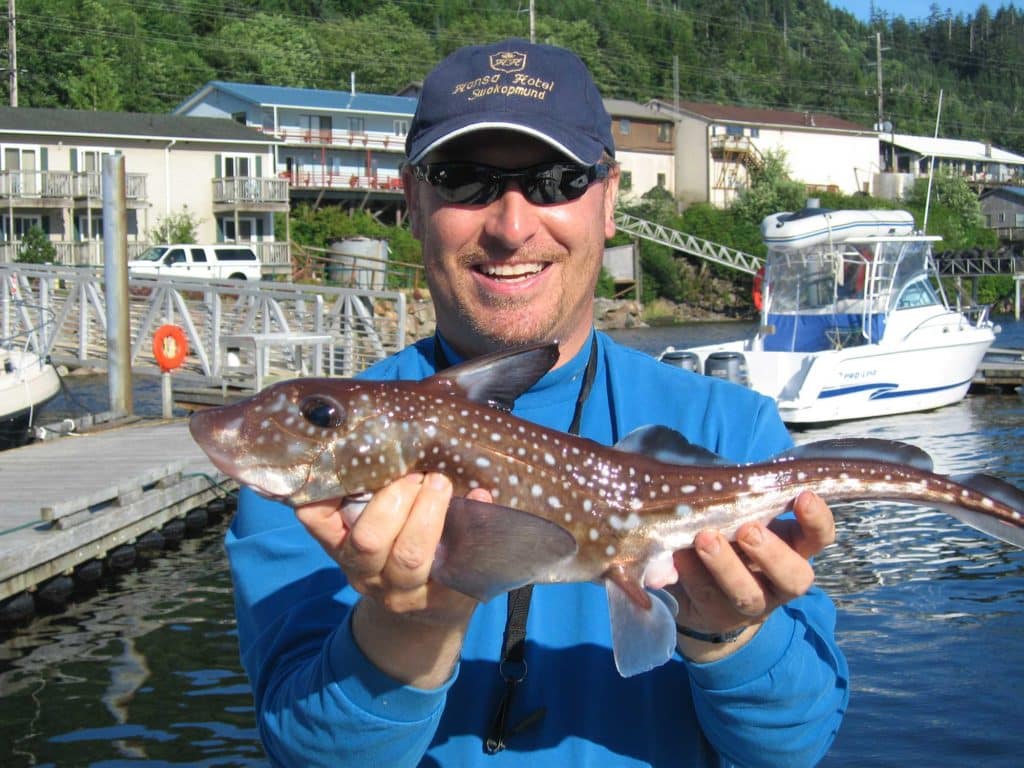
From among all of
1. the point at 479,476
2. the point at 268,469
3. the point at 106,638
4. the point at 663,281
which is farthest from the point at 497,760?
the point at 663,281

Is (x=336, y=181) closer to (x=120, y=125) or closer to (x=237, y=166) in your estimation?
(x=237, y=166)

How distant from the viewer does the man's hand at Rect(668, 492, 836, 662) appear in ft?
8.43

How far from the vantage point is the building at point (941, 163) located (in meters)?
93.4

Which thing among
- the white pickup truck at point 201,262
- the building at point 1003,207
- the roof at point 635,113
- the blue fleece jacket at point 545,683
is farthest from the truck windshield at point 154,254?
the building at point 1003,207

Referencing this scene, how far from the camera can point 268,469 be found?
254 centimetres

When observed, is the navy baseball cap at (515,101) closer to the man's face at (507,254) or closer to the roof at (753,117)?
the man's face at (507,254)

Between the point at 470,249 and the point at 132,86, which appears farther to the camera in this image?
the point at 132,86

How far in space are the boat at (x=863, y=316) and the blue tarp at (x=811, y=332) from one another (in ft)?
0.07

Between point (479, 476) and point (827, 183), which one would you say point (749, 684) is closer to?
point (479, 476)

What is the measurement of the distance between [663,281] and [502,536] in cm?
7062

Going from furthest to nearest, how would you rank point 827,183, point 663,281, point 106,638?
point 827,183, point 663,281, point 106,638

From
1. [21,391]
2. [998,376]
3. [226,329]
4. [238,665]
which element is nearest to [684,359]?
[21,391]

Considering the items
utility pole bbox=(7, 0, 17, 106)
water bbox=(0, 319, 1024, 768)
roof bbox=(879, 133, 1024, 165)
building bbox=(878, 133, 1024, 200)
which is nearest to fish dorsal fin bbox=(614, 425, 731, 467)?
water bbox=(0, 319, 1024, 768)

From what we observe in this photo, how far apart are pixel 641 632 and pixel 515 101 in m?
1.39
